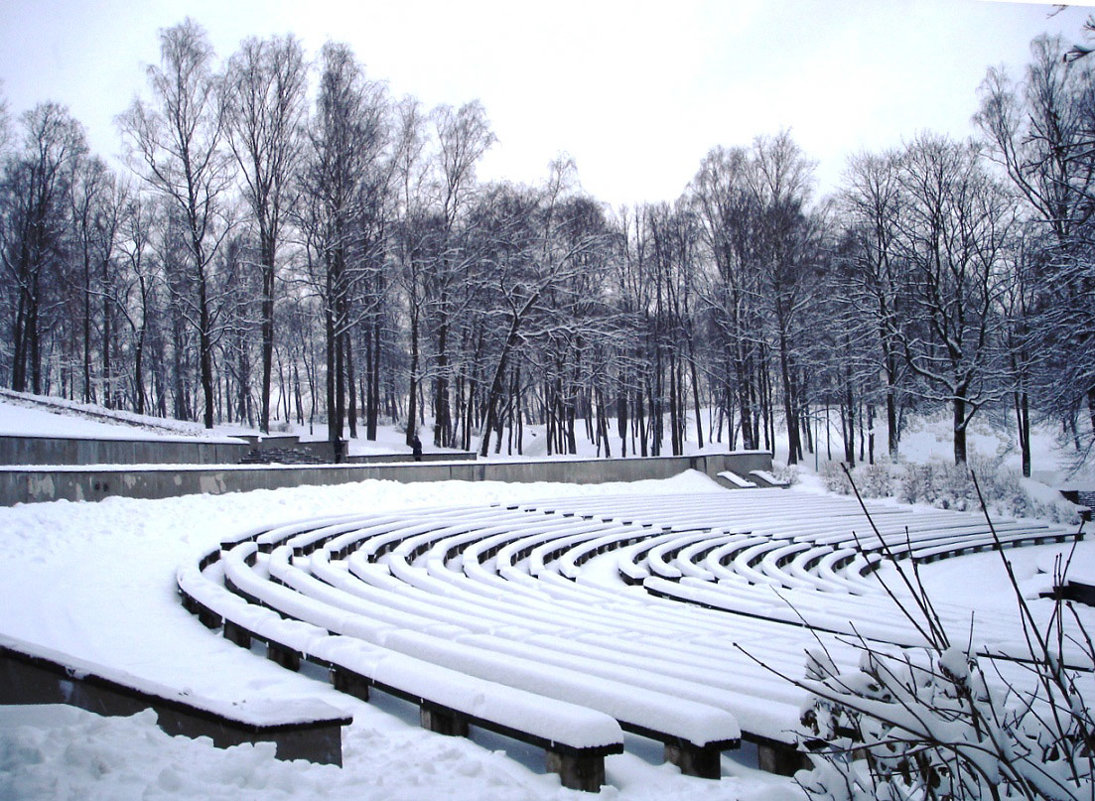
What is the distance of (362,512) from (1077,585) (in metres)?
11.4

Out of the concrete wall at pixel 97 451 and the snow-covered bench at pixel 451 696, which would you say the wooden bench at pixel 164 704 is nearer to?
the snow-covered bench at pixel 451 696

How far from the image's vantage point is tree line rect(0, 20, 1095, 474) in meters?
24.0

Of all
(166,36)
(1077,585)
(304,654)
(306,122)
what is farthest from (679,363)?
(304,654)

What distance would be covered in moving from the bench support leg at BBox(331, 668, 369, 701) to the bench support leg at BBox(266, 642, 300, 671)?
1.58 ft

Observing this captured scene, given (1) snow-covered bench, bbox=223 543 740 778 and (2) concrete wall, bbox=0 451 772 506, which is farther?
(2) concrete wall, bbox=0 451 772 506

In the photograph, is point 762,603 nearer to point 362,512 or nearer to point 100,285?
point 362,512

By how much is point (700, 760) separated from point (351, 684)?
7.44 ft

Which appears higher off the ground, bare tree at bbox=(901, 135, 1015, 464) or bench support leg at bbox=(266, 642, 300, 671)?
bare tree at bbox=(901, 135, 1015, 464)

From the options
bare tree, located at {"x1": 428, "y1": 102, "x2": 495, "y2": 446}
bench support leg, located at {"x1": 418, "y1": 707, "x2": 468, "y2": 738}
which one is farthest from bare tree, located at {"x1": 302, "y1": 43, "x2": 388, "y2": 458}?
bench support leg, located at {"x1": 418, "y1": 707, "x2": 468, "y2": 738}

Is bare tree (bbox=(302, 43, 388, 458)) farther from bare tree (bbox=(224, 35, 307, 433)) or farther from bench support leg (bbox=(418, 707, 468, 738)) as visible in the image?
bench support leg (bbox=(418, 707, 468, 738))

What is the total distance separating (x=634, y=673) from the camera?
14.7 feet

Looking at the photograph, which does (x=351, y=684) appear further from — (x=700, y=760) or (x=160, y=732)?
(x=700, y=760)

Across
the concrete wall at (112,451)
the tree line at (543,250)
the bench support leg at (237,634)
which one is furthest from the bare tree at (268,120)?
the bench support leg at (237,634)

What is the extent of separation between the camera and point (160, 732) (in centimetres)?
329
